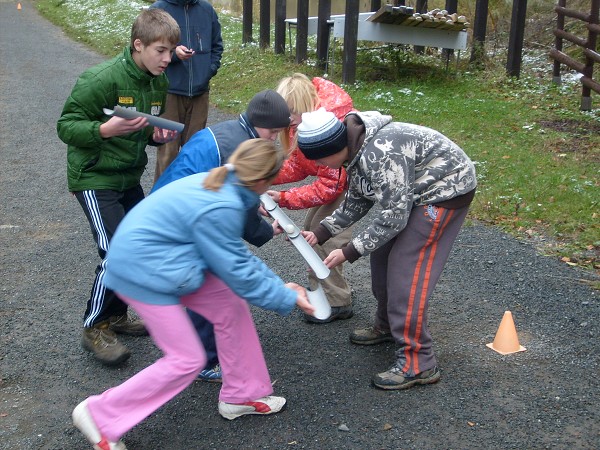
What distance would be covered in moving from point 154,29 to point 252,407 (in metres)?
1.99

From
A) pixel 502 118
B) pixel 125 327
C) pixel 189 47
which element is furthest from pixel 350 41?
pixel 125 327

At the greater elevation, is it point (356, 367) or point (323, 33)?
point (323, 33)

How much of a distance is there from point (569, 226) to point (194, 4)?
12.2ft

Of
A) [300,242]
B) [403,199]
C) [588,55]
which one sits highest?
[403,199]

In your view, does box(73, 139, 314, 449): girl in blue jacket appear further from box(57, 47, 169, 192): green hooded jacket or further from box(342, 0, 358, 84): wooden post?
box(342, 0, 358, 84): wooden post

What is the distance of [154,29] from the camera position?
3779 millimetres

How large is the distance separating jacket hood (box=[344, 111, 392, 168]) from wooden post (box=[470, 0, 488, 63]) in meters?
9.05

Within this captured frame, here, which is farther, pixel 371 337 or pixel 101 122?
pixel 371 337

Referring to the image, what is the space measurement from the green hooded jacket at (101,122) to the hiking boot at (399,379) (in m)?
1.73

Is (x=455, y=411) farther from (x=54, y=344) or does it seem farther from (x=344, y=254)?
(x=54, y=344)

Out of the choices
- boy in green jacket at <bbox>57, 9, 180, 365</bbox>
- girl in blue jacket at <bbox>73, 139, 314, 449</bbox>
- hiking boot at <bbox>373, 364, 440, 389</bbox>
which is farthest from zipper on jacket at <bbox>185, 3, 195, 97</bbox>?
hiking boot at <bbox>373, 364, 440, 389</bbox>

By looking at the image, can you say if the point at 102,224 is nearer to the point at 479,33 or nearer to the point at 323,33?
the point at 323,33

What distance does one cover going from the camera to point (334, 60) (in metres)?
11.8

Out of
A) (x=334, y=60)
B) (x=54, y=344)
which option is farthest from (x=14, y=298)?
(x=334, y=60)
